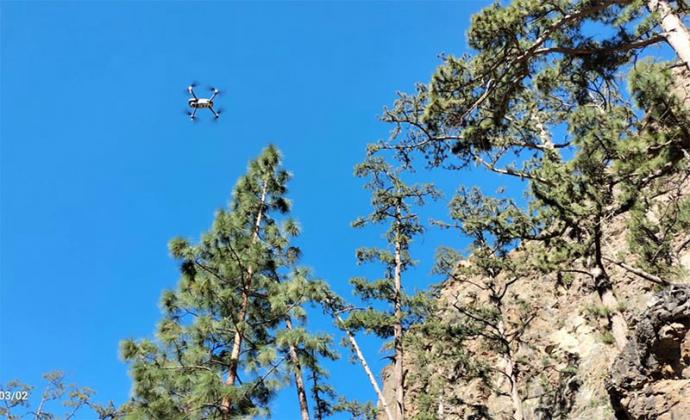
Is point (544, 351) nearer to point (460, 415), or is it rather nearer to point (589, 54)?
point (460, 415)

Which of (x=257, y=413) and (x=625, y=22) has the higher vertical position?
(x=625, y=22)

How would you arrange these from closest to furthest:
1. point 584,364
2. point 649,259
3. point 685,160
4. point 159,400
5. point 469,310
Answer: point 685,160
point 159,400
point 649,259
point 469,310
point 584,364

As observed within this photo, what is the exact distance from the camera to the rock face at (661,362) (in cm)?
804

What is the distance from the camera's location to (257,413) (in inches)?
321

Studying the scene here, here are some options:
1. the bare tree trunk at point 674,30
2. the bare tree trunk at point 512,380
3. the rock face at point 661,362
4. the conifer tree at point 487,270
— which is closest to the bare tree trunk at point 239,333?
the conifer tree at point 487,270

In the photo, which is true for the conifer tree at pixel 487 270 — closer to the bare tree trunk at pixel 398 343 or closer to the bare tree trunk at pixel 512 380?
the bare tree trunk at pixel 512 380

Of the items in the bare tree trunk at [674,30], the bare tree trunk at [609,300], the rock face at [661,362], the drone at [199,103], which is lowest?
the rock face at [661,362]

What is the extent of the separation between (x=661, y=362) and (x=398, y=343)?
6567 millimetres

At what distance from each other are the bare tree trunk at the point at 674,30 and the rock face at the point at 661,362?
4090mm

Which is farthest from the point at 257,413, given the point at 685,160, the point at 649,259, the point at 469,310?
the point at 469,310

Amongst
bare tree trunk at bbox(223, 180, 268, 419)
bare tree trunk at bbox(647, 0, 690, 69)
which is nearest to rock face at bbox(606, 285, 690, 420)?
bare tree trunk at bbox(647, 0, 690, 69)

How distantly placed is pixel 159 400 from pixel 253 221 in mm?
4342

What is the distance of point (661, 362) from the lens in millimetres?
8508

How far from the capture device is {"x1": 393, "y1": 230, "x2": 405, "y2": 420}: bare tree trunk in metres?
12.1
